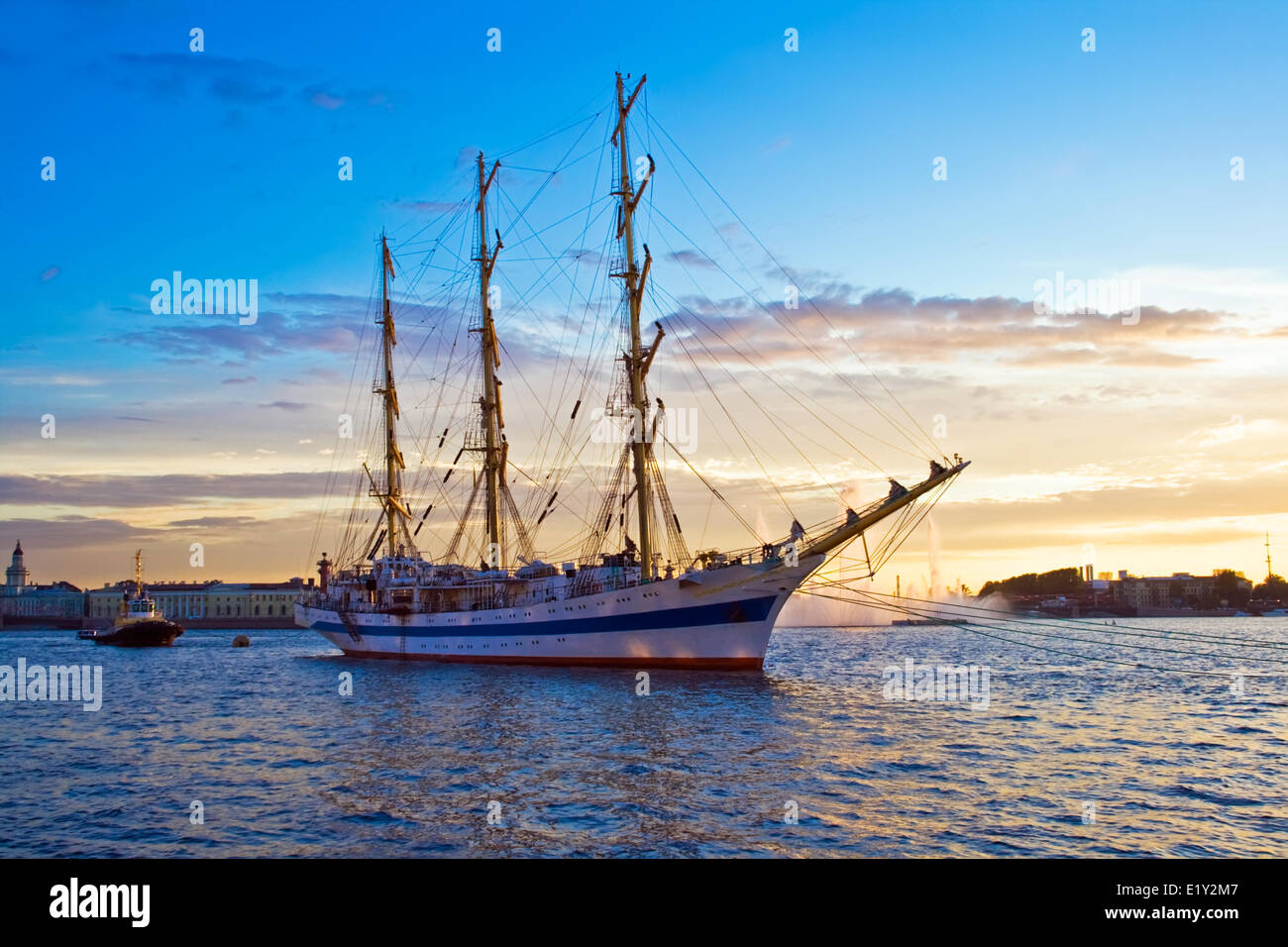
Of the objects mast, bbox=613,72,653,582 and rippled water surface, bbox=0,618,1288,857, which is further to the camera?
mast, bbox=613,72,653,582

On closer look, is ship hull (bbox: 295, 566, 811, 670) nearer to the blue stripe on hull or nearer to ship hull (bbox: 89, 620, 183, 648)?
the blue stripe on hull

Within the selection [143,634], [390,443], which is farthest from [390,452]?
[143,634]

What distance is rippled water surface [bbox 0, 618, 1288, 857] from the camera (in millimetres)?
18500

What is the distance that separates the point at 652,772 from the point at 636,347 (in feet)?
114

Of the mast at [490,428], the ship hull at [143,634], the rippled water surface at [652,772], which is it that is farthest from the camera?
the ship hull at [143,634]

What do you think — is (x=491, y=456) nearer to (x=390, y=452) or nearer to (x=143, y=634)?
(x=390, y=452)

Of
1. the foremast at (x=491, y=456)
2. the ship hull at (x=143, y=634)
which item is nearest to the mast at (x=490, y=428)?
the foremast at (x=491, y=456)

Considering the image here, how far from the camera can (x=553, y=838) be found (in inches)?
710

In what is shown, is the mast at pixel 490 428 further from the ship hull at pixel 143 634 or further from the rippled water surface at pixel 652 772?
the ship hull at pixel 143 634

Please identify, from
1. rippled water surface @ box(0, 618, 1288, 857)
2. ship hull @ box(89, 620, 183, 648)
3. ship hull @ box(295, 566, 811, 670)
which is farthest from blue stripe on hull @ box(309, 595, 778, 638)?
ship hull @ box(89, 620, 183, 648)

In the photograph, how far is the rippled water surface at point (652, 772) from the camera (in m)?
18.5

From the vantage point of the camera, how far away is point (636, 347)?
5591cm
